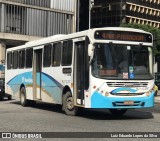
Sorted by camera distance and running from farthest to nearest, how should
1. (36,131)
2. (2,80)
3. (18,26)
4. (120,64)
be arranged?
(18,26) < (2,80) < (120,64) < (36,131)

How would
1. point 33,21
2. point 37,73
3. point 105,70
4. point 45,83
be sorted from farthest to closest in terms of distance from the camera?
point 33,21
point 37,73
point 45,83
point 105,70

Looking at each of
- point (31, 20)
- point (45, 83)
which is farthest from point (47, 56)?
point (31, 20)

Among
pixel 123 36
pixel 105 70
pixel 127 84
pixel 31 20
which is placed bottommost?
pixel 127 84

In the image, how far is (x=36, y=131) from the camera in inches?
483

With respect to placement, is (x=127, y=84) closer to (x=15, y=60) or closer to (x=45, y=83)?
(x=45, y=83)

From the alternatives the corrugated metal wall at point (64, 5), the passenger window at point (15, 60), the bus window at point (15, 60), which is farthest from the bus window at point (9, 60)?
the corrugated metal wall at point (64, 5)

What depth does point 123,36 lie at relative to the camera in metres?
16.1

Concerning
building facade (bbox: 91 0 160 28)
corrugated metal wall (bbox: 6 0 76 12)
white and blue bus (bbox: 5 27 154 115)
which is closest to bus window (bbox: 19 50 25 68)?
white and blue bus (bbox: 5 27 154 115)

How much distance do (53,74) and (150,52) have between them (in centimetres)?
439

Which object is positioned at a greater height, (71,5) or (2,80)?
(71,5)

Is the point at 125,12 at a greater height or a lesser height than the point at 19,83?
greater

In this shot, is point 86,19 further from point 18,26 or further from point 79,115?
point 79,115

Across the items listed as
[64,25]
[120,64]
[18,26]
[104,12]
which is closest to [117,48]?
[120,64]

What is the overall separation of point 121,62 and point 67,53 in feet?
8.49
